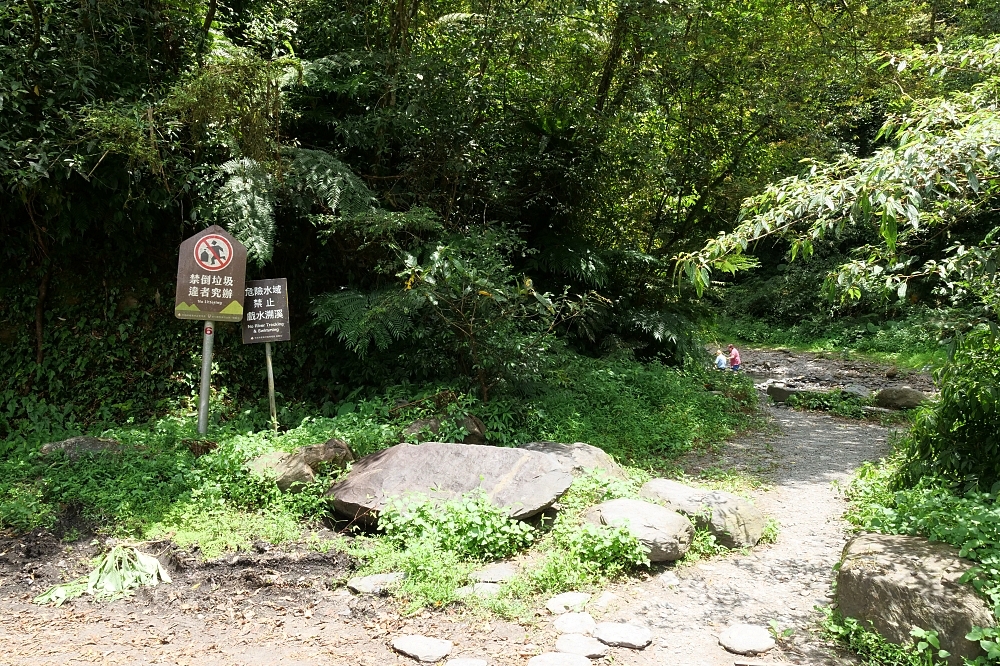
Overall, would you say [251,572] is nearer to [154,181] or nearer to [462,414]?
[462,414]

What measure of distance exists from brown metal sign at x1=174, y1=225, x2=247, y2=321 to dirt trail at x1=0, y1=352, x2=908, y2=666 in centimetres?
225

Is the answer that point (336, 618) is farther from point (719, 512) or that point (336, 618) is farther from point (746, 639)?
point (719, 512)

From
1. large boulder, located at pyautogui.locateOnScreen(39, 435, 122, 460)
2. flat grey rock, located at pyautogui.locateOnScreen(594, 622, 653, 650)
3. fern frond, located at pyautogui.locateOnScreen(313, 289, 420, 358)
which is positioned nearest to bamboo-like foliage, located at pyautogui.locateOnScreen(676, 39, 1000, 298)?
flat grey rock, located at pyautogui.locateOnScreen(594, 622, 653, 650)

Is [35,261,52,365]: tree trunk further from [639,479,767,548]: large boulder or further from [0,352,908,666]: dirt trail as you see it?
[639,479,767,548]: large boulder

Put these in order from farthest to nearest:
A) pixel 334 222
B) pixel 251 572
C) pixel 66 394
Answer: pixel 66 394 → pixel 334 222 → pixel 251 572

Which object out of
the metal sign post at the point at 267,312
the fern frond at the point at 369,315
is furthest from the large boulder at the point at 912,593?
the metal sign post at the point at 267,312

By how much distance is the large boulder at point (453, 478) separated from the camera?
4629mm

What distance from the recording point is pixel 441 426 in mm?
5941

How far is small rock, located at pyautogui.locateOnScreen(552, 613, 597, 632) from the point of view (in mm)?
3348

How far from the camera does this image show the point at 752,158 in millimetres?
10242

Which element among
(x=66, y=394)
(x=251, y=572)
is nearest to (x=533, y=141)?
(x=66, y=394)

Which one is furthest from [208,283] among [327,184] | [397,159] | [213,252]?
[397,159]

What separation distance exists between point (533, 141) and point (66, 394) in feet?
19.8

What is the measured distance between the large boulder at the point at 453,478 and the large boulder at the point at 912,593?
1.85 meters
